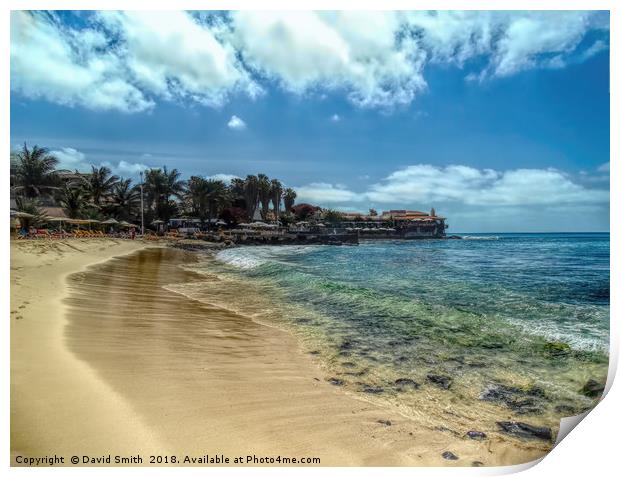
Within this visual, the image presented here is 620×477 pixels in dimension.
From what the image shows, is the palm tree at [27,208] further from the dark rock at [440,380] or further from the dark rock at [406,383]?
the dark rock at [440,380]

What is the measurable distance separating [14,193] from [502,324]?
5629 millimetres

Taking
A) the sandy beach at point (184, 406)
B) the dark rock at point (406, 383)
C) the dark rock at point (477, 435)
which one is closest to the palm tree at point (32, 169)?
the sandy beach at point (184, 406)

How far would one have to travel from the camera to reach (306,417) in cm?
225

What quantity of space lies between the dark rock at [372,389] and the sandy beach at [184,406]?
20cm

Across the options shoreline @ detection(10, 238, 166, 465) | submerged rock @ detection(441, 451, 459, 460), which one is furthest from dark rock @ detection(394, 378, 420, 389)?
shoreline @ detection(10, 238, 166, 465)

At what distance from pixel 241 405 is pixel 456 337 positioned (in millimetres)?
2998

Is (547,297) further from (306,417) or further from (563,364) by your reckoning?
(306,417)

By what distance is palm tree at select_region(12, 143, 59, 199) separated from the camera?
2.64 m

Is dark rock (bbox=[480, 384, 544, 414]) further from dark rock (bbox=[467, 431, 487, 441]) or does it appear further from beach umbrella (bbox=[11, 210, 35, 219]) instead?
beach umbrella (bbox=[11, 210, 35, 219])

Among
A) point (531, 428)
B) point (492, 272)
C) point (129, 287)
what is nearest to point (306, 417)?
point (531, 428)

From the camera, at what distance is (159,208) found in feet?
38.8

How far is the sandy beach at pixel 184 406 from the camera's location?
192 centimetres

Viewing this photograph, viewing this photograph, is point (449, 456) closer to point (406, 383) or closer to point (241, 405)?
point (406, 383)
